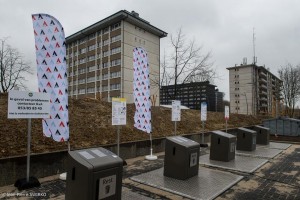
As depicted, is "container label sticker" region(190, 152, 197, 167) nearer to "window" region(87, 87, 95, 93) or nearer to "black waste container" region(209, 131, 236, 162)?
"black waste container" region(209, 131, 236, 162)

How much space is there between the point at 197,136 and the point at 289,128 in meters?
10.5

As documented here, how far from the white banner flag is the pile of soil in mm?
1331

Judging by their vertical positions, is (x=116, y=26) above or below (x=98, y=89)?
above

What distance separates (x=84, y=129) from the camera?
9328mm

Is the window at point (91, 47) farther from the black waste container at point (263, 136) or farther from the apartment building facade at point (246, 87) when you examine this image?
the black waste container at point (263, 136)

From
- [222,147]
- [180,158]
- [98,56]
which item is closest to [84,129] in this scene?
[180,158]

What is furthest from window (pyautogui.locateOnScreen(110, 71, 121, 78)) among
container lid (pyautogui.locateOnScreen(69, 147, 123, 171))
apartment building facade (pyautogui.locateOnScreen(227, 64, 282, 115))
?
container lid (pyautogui.locateOnScreen(69, 147, 123, 171))

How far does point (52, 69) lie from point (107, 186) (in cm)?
377

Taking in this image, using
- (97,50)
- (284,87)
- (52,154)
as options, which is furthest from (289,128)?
(97,50)

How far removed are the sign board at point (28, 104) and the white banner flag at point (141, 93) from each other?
3.59 m

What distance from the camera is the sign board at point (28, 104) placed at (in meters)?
5.32

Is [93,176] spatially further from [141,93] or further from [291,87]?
[291,87]

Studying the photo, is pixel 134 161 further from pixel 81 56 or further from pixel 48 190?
pixel 81 56

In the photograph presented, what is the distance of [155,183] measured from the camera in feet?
19.2
